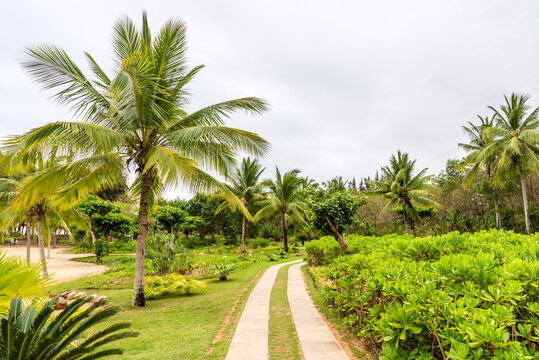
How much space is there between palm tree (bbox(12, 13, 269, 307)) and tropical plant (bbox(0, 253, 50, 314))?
10.3ft

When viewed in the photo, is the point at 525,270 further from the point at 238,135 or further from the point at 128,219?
the point at 128,219

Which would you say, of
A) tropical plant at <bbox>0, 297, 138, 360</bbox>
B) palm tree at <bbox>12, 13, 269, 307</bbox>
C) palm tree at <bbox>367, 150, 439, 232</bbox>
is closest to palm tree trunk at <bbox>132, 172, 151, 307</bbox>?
palm tree at <bbox>12, 13, 269, 307</bbox>

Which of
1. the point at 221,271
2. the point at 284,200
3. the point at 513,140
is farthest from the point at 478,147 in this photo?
the point at 221,271

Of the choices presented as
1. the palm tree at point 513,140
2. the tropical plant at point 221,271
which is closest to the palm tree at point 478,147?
the palm tree at point 513,140

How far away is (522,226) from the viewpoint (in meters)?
20.0

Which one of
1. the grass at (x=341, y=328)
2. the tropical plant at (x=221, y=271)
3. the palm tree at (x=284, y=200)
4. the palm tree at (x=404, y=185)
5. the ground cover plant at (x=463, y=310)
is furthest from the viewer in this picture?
the palm tree at (x=284, y=200)

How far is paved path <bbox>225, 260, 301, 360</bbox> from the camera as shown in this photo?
3.82 m

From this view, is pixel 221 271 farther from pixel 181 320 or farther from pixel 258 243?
pixel 258 243

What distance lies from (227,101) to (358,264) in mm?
5218

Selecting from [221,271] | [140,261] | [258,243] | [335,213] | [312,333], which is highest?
[335,213]

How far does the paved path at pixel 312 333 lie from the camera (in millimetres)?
3724

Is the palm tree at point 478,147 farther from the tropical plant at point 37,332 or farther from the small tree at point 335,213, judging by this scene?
the tropical plant at point 37,332

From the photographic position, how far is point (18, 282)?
7.59 feet

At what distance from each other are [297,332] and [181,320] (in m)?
2.60
